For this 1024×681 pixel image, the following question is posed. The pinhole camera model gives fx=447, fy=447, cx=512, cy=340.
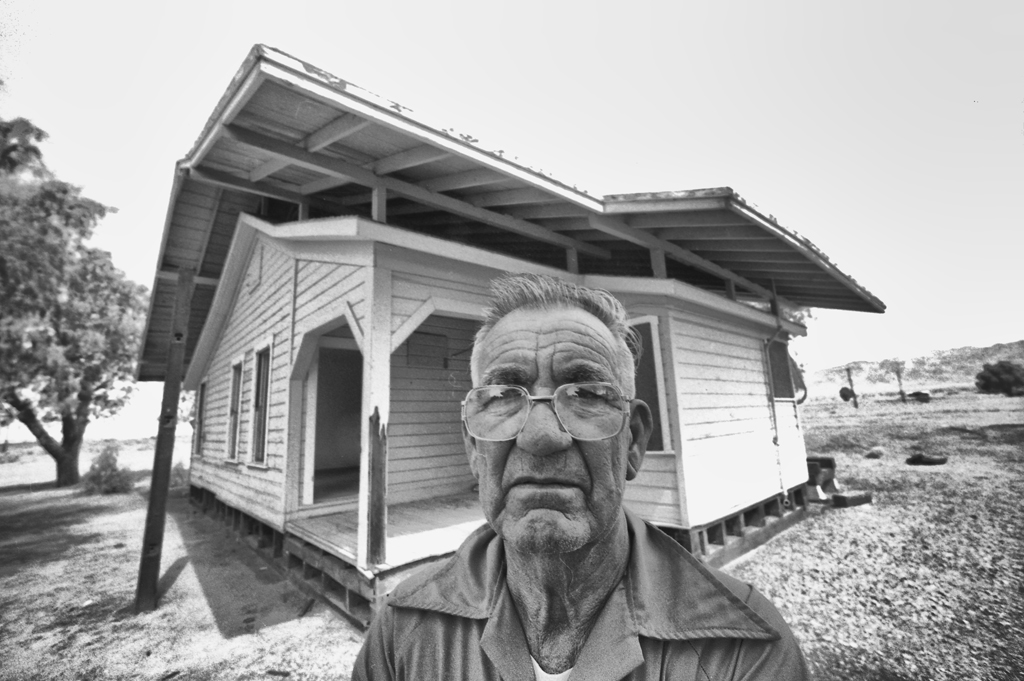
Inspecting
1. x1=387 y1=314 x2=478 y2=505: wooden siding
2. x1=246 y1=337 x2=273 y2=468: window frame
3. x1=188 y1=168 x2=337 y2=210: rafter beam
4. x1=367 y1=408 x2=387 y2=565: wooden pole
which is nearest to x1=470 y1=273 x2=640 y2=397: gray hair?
x1=367 y1=408 x2=387 y2=565: wooden pole

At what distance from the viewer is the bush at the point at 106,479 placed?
15.8m

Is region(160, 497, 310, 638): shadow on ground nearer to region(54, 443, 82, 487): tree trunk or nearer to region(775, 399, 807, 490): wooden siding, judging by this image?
region(775, 399, 807, 490): wooden siding

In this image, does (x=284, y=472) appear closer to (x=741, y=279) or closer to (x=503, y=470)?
(x=503, y=470)

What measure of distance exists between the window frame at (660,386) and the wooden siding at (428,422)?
2985mm

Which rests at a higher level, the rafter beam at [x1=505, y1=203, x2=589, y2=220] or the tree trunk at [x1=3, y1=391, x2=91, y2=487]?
the rafter beam at [x1=505, y1=203, x2=589, y2=220]

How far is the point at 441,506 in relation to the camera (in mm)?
6340

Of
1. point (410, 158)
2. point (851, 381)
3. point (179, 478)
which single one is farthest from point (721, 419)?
point (179, 478)

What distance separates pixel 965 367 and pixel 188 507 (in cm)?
1886

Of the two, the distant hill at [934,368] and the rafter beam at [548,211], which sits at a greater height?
the rafter beam at [548,211]

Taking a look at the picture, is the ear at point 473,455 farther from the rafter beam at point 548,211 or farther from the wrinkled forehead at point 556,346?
the rafter beam at point 548,211

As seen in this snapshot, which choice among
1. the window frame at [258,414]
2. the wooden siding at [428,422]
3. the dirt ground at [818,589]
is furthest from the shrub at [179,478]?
the wooden siding at [428,422]

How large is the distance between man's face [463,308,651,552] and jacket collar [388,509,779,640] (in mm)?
135

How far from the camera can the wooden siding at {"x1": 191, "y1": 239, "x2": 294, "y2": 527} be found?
6.16m

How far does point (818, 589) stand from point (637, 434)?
5.07 metres
